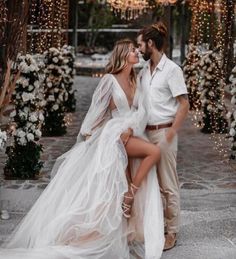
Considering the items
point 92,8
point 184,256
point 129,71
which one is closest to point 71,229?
point 184,256

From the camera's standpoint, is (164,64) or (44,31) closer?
(164,64)

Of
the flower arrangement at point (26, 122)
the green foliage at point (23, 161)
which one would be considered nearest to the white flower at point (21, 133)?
the flower arrangement at point (26, 122)

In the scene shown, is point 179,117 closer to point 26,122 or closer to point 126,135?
point 126,135

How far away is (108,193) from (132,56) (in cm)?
106

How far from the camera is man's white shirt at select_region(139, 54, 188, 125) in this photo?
454 centimetres

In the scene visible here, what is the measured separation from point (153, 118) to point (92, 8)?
31.0m

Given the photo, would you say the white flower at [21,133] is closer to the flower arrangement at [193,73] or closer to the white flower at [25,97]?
the white flower at [25,97]

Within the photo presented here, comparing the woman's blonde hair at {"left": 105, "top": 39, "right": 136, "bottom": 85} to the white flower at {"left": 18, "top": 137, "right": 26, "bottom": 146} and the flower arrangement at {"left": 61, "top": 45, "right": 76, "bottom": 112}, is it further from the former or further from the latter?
the flower arrangement at {"left": 61, "top": 45, "right": 76, "bottom": 112}

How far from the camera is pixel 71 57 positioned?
41.3 feet

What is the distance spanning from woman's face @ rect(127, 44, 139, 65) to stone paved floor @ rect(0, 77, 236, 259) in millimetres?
1563

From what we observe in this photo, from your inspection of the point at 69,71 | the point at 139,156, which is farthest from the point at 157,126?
the point at 69,71

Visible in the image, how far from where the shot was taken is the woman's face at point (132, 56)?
180 inches

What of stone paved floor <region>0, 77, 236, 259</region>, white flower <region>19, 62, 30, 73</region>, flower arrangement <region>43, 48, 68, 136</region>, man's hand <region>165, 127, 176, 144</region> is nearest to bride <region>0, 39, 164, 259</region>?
man's hand <region>165, 127, 176, 144</region>

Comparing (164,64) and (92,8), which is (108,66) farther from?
(92,8)
